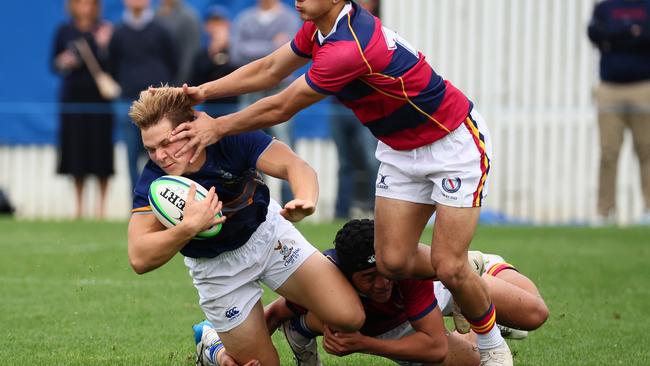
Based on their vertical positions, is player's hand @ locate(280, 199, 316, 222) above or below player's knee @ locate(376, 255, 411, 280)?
above

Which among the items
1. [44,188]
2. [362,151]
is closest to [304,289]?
[362,151]

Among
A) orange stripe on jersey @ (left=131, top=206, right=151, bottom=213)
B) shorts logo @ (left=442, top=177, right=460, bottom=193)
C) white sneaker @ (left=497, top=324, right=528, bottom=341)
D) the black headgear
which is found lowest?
white sneaker @ (left=497, top=324, right=528, bottom=341)

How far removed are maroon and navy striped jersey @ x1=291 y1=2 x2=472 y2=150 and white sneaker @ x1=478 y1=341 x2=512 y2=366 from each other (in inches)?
40.5

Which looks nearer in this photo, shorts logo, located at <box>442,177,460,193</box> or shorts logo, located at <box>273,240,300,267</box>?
shorts logo, located at <box>442,177,460,193</box>

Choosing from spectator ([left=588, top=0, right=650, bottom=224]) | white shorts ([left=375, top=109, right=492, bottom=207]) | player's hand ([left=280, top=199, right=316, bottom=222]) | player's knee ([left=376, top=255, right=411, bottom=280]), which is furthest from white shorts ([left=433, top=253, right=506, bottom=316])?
spectator ([left=588, top=0, right=650, bottom=224])

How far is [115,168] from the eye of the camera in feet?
50.3

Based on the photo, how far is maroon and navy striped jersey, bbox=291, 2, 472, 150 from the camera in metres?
5.41

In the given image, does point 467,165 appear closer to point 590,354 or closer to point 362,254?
point 362,254

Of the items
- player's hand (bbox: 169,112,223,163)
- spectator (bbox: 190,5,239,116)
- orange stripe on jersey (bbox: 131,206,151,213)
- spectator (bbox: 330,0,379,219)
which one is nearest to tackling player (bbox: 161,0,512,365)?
player's hand (bbox: 169,112,223,163)

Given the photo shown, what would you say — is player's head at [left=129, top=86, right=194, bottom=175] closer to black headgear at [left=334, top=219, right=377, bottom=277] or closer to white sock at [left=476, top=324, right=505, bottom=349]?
black headgear at [left=334, top=219, right=377, bottom=277]

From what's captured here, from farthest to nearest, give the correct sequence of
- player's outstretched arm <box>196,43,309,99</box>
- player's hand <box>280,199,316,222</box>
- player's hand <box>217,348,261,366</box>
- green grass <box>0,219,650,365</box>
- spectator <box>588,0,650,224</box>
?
1. spectator <box>588,0,650,224</box>
2. green grass <box>0,219,650,365</box>
3. player's hand <box>217,348,261,366</box>
4. player's outstretched arm <box>196,43,309,99</box>
5. player's hand <box>280,199,316,222</box>

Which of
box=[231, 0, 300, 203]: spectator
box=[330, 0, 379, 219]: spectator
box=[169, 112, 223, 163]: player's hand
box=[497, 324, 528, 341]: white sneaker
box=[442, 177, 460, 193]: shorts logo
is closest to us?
box=[169, 112, 223, 163]: player's hand

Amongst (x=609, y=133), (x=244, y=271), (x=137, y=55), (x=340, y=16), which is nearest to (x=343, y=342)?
(x=244, y=271)

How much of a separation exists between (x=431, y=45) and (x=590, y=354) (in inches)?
371
